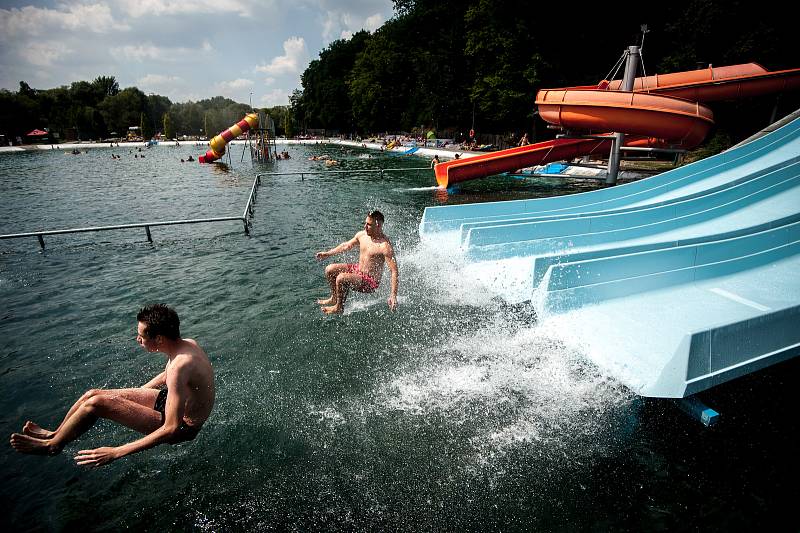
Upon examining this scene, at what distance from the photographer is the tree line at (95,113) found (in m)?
76.8

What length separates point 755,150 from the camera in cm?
1065

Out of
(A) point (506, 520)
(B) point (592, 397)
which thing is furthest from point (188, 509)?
(B) point (592, 397)

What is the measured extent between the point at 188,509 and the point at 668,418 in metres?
5.48

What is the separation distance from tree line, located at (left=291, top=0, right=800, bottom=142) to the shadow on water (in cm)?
1629

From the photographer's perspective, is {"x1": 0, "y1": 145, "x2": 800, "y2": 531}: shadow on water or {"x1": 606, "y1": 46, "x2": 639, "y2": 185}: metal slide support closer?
{"x1": 0, "y1": 145, "x2": 800, "y2": 531}: shadow on water

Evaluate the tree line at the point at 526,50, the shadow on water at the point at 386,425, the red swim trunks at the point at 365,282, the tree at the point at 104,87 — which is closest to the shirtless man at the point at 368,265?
the red swim trunks at the point at 365,282

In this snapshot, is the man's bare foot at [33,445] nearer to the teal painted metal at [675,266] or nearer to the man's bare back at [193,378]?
the man's bare back at [193,378]

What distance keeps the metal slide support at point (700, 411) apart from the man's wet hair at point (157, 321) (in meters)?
5.17

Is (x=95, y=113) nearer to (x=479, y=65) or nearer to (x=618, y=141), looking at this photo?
(x=479, y=65)

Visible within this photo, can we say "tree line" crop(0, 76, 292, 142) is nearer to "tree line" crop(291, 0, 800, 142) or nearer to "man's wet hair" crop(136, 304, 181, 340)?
"tree line" crop(291, 0, 800, 142)

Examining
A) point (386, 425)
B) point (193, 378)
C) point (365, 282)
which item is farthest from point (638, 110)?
point (193, 378)

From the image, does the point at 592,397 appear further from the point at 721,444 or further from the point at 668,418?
the point at 721,444

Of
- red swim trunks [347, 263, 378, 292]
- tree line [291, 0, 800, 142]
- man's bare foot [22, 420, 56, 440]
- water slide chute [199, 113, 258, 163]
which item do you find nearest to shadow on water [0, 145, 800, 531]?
red swim trunks [347, 263, 378, 292]

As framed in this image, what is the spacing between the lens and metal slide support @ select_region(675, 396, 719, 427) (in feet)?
12.8
